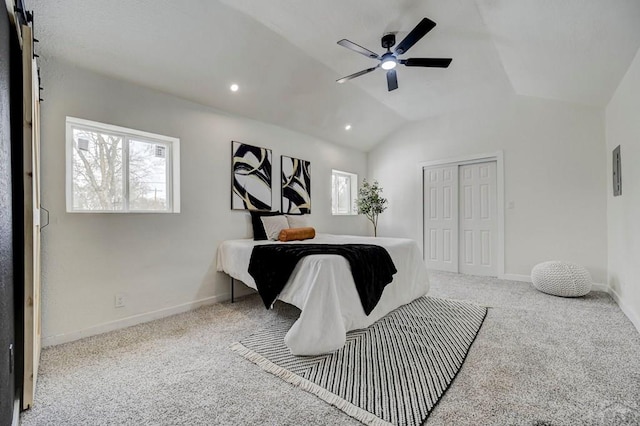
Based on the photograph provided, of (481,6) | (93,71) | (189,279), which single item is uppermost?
(481,6)

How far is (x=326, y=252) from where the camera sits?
2.32 meters

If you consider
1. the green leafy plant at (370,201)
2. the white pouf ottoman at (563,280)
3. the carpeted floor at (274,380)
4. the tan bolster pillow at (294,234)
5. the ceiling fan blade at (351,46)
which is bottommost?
the carpeted floor at (274,380)

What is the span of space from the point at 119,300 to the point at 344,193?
13.1ft

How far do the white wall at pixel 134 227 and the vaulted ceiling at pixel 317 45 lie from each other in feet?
0.60

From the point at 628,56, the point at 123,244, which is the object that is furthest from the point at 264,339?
the point at 628,56

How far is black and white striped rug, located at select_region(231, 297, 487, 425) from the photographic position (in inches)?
57.7

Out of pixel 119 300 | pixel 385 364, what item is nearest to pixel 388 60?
pixel 385 364

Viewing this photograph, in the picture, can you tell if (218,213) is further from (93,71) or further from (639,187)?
(639,187)

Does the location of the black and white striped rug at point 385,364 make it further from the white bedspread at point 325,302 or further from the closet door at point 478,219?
the closet door at point 478,219

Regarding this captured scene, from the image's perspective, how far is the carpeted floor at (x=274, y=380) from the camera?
4.59 ft

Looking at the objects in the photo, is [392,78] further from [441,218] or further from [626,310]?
[626,310]

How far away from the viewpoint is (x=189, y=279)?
3.05 metres

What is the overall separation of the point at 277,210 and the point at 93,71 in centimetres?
237

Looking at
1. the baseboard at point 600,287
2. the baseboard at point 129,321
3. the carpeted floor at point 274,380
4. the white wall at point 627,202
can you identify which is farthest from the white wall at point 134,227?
the baseboard at point 600,287
